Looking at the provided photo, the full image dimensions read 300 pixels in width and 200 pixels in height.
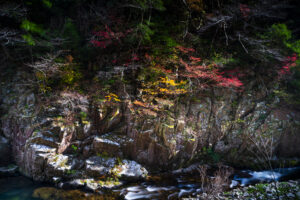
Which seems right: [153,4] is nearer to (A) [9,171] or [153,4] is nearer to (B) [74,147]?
(B) [74,147]

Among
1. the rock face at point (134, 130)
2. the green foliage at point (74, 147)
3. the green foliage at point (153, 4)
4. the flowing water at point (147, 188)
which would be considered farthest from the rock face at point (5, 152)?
the green foliage at point (153, 4)

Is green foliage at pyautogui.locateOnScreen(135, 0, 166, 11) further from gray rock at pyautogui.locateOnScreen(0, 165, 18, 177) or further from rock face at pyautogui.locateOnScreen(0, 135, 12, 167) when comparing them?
gray rock at pyautogui.locateOnScreen(0, 165, 18, 177)

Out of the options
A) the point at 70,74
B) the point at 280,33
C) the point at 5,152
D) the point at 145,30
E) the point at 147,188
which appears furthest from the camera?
the point at 70,74

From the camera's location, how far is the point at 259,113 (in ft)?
24.6

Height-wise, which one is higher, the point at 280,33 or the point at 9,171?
the point at 280,33

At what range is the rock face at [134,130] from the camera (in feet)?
17.8

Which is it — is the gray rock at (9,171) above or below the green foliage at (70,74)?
below

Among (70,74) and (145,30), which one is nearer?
(145,30)

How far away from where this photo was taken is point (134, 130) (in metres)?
6.25

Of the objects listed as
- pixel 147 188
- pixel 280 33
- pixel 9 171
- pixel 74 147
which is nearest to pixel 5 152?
pixel 9 171

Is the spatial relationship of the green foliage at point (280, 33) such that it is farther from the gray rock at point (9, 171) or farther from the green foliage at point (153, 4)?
the gray rock at point (9, 171)

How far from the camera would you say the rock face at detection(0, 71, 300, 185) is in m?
5.42

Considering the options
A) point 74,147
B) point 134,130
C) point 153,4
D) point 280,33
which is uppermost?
point 153,4

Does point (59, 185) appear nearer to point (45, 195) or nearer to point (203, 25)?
point (45, 195)
